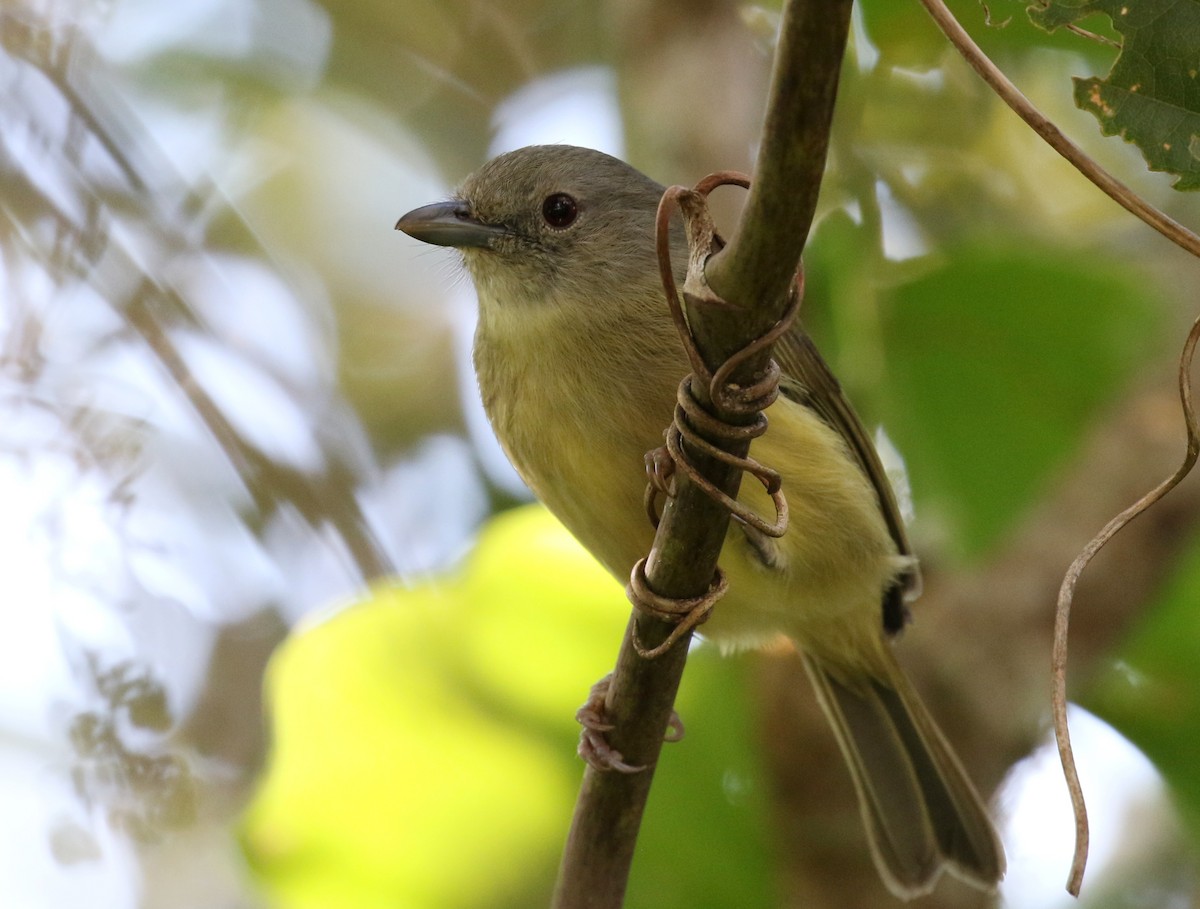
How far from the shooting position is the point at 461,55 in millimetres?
6207

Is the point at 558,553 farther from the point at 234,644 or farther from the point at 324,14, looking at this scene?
the point at 324,14

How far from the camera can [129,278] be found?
415 centimetres

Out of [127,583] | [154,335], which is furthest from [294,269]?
[127,583]

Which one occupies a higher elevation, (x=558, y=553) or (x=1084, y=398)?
(x=1084, y=398)

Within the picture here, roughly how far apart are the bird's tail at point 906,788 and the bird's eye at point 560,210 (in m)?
1.54

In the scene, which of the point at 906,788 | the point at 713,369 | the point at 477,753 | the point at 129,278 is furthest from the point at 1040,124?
the point at 129,278

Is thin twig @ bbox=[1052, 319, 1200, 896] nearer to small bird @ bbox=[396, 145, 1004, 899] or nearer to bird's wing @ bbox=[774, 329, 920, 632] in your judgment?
small bird @ bbox=[396, 145, 1004, 899]

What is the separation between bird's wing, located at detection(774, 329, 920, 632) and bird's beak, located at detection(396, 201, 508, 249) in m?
0.76

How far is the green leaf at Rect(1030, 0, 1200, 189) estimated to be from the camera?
2.04 metres

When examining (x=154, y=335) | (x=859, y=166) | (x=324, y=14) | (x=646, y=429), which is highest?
(x=324, y=14)

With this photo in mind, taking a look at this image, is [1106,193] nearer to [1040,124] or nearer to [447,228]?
[1040,124]

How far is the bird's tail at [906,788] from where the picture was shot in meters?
3.95

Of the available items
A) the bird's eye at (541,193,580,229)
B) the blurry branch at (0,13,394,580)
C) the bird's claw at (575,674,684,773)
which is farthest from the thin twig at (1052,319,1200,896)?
the blurry branch at (0,13,394,580)

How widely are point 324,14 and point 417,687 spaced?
11.4ft
